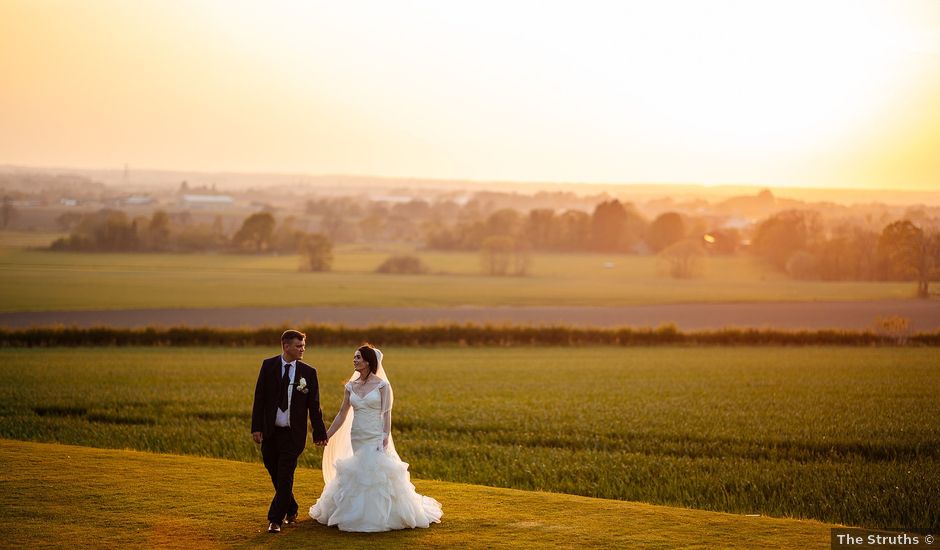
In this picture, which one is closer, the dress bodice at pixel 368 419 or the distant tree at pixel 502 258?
the dress bodice at pixel 368 419

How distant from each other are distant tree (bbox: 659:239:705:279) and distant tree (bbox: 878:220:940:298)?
1463 inches

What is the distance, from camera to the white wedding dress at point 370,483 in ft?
37.0

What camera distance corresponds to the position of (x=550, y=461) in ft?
58.4

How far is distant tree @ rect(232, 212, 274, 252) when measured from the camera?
116 meters

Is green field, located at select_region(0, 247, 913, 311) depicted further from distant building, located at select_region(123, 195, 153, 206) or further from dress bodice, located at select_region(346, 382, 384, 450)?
dress bodice, located at select_region(346, 382, 384, 450)

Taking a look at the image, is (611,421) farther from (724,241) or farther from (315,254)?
(724,241)

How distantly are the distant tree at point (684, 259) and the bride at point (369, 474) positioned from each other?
291ft

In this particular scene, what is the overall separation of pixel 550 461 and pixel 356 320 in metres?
42.1

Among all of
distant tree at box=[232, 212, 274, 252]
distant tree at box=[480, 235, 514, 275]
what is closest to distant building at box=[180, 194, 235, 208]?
distant tree at box=[232, 212, 274, 252]

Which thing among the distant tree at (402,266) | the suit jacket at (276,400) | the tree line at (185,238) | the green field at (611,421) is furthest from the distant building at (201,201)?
the suit jacket at (276,400)

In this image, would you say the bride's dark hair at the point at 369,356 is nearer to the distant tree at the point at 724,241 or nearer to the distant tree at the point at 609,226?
the distant tree at the point at 724,241

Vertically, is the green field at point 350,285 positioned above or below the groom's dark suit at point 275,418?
below

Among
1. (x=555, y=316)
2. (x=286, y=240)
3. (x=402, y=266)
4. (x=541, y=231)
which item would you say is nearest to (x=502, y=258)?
(x=402, y=266)

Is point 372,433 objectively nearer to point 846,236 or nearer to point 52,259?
point 846,236
